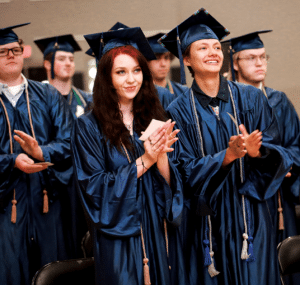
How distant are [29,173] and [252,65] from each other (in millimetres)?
2170

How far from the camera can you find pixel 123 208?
7.31 feet

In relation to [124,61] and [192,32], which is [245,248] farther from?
[192,32]

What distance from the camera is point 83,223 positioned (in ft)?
12.5

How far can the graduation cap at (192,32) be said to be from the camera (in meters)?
2.71

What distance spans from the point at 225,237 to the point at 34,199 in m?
1.46

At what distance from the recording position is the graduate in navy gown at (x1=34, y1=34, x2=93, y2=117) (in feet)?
15.4

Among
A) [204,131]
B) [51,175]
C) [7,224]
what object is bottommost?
[7,224]

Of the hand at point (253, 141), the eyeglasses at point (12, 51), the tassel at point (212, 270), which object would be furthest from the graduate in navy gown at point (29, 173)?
the hand at point (253, 141)

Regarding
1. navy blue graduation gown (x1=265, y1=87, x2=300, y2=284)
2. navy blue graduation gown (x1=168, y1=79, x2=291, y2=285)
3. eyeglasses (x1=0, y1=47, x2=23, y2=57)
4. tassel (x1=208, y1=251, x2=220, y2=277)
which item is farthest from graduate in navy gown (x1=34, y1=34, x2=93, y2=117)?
tassel (x1=208, y1=251, x2=220, y2=277)

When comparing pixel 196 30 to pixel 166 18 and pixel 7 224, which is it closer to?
pixel 7 224

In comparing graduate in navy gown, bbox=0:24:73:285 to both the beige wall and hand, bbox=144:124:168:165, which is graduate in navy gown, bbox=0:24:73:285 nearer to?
hand, bbox=144:124:168:165

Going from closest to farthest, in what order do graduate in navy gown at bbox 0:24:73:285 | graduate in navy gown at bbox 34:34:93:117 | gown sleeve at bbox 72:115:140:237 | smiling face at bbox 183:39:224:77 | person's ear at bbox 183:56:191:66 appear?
gown sleeve at bbox 72:115:140:237, smiling face at bbox 183:39:224:77, person's ear at bbox 183:56:191:66, graduate in navy gown at bbox 0:24:73:285, graduate in navy gown at bbox 34:34:93:117

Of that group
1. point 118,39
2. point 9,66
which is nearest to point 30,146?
point 9,66

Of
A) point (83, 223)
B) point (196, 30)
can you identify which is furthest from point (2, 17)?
point (196, 30)
